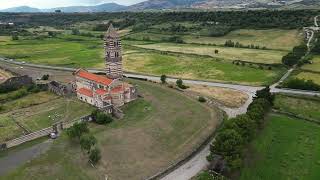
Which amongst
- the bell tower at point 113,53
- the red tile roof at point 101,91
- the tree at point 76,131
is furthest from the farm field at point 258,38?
the tree at point 76,131

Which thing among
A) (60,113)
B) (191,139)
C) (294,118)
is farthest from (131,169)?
(294,118)

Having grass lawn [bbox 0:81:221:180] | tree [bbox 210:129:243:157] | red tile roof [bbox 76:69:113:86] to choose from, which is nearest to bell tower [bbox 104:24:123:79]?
red tile roof [bbox 76:69:113:86]

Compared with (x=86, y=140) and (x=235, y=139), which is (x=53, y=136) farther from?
(x=235, y=139)

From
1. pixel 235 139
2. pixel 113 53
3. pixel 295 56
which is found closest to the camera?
pixel 235 139

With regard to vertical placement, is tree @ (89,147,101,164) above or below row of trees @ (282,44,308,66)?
below

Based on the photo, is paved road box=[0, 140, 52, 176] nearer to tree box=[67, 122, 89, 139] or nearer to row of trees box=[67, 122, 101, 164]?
tree box=[67, 122, 89, 139]

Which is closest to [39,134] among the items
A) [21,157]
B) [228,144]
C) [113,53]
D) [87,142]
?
[21,157]
